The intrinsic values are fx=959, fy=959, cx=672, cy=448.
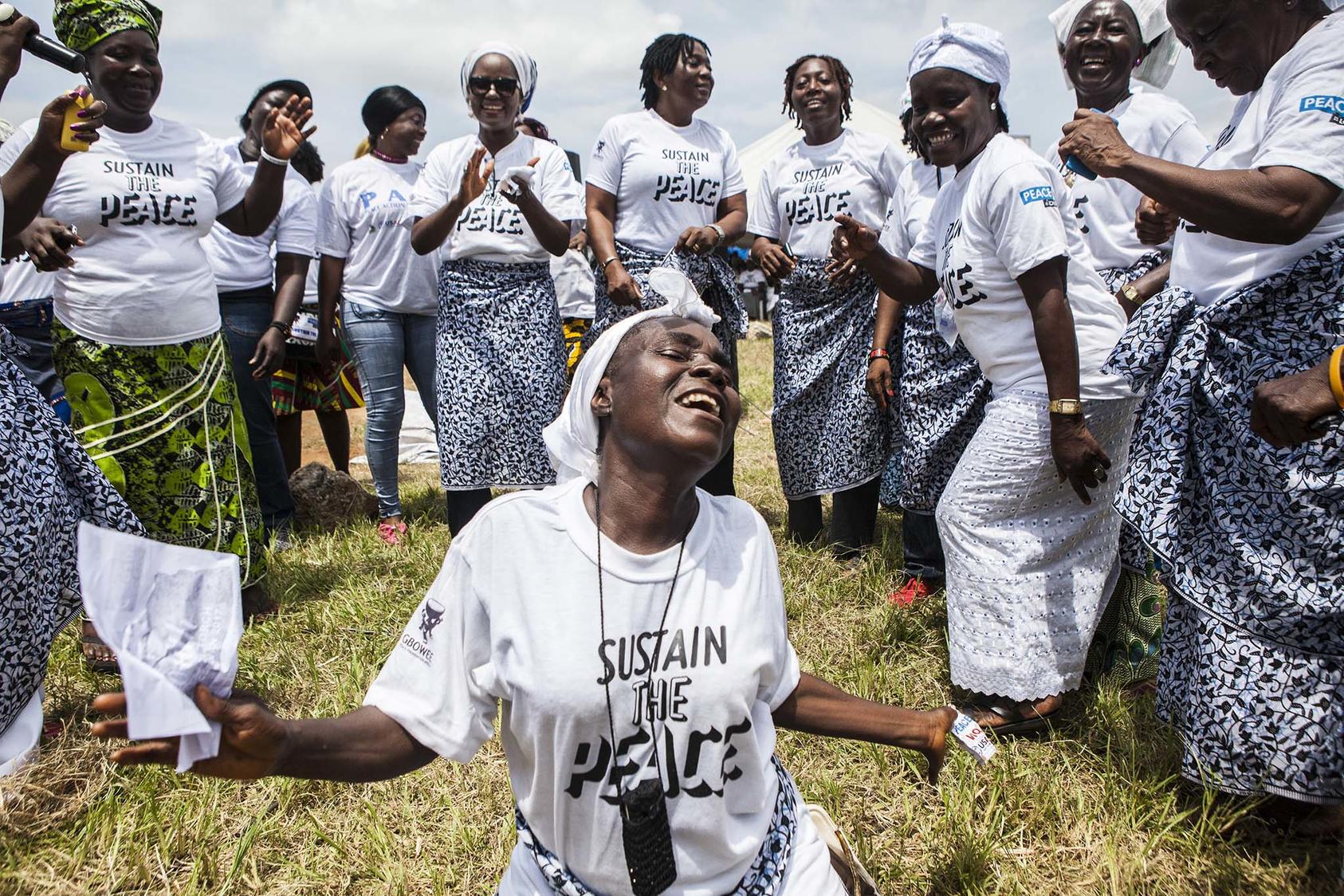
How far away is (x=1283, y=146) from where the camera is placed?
2129mm

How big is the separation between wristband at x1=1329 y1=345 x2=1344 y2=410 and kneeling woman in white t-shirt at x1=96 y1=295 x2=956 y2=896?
4.02 feet

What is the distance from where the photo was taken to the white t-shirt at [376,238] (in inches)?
204

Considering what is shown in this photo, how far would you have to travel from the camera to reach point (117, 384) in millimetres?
3639

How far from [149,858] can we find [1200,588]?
107 inches

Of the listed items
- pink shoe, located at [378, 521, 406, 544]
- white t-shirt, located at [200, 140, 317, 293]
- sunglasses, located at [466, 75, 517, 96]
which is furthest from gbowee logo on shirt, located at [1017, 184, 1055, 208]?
white t-shirt, located at [200, 140, 317, 293]

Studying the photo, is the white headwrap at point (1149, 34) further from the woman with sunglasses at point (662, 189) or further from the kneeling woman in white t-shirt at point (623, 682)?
the kneeling woman in white t-shirt at point (623, 682)

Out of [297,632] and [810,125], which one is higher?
[810,125]

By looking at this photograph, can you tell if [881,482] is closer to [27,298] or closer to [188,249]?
[188,249]

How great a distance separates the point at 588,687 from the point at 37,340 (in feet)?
14.9

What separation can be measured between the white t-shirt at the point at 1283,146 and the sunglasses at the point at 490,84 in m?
3.01

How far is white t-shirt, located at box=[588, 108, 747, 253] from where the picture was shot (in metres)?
4.54

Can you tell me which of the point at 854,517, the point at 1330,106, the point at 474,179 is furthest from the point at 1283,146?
the point at 474,179

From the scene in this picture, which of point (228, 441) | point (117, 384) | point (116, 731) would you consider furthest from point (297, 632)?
point (116, 731)

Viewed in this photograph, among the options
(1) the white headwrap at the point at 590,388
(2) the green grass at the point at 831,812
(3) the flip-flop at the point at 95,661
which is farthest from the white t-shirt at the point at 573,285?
(1) the white headwrap at the point at 590,388
